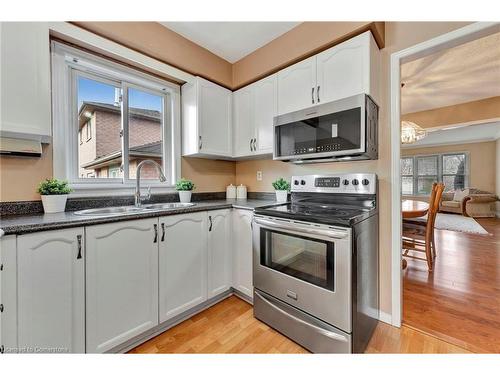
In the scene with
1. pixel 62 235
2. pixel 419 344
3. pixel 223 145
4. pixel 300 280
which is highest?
pixel 223 145

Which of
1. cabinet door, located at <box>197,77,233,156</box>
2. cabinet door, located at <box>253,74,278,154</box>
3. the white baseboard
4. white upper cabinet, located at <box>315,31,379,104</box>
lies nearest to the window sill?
cabinet door, located at <box>197,77,233,156</box>

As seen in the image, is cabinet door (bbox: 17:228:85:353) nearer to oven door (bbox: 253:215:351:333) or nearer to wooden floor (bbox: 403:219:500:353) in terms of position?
oven door (bbox: 253:215:351:333)

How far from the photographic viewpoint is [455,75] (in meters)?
2.99

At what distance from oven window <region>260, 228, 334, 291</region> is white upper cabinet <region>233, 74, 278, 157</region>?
94 centimetres

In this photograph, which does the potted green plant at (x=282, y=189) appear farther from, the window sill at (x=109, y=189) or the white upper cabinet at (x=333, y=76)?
the window sill at (x=109, y=189)

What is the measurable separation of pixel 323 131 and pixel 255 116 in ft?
2.76

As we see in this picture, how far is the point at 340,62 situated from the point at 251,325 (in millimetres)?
2119

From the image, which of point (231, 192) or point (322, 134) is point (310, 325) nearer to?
point (322, 134)

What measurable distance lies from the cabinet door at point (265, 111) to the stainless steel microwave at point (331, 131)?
18cm

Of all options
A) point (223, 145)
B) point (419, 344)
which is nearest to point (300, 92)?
point (223, 145)

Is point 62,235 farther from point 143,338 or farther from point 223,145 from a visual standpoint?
point 223,145

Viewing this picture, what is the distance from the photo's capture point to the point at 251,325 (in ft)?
5.49

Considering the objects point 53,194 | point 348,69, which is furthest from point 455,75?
point 53,194

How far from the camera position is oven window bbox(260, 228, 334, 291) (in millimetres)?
1313
